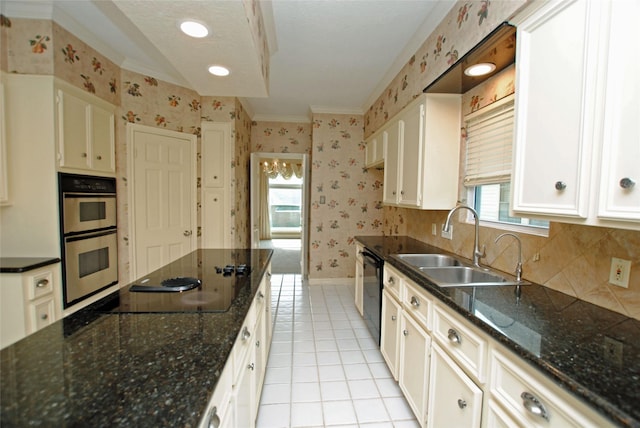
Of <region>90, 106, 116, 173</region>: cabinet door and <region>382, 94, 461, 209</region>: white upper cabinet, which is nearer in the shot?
<region>382, 94, 461, 209</region>: white upper cabinet

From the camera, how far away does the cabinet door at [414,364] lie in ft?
4.93

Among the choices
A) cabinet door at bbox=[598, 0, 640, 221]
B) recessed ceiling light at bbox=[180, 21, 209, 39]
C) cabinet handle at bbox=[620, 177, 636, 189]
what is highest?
recessed ceiling light at bbox=[180, 21, 209, 39]

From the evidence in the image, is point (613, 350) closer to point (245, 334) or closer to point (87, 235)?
point (245, 334)

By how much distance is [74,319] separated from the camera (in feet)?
3.38

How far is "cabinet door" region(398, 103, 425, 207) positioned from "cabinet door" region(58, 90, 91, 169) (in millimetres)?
2855

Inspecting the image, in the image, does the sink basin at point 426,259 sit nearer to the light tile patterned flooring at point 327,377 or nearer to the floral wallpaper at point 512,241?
the floral wallpaper at point 512,241

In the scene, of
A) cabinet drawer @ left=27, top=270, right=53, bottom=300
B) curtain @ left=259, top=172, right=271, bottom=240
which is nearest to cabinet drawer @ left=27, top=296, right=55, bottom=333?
cabinet drawer @ left=27, top=270, right=53, bottom=300

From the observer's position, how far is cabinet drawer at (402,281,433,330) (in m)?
1.50

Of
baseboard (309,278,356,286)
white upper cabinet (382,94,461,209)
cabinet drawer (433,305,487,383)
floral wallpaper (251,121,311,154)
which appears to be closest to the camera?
cabinet drawer (433,305,487,383)

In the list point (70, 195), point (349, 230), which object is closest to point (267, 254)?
point (70, 195)

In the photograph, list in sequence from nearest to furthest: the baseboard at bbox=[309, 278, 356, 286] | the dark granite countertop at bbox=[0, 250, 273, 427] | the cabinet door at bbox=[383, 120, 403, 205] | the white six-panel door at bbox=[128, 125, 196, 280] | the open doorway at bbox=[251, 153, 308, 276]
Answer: the dark granite countertop at bbox=[0, 250, 273, 427], the cabinet door at bbox=[383, 120, 403, 205], the white six-panel door at bbox=[128, 125, 196, 280], the baseboard at bbox=[309, 278, 356, 286], the open doorway at bbox=[251, 153, 308, 276]

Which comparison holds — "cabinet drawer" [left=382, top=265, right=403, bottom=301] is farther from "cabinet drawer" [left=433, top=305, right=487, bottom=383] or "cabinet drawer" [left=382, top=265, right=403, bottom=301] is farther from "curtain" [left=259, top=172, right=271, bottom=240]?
"curtain" [left=259, top=172, right=271, bottom=240]

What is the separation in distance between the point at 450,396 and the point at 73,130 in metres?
3.27

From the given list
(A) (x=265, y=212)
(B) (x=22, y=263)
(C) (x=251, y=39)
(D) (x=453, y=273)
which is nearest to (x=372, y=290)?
(D) (x=453, y=273)
